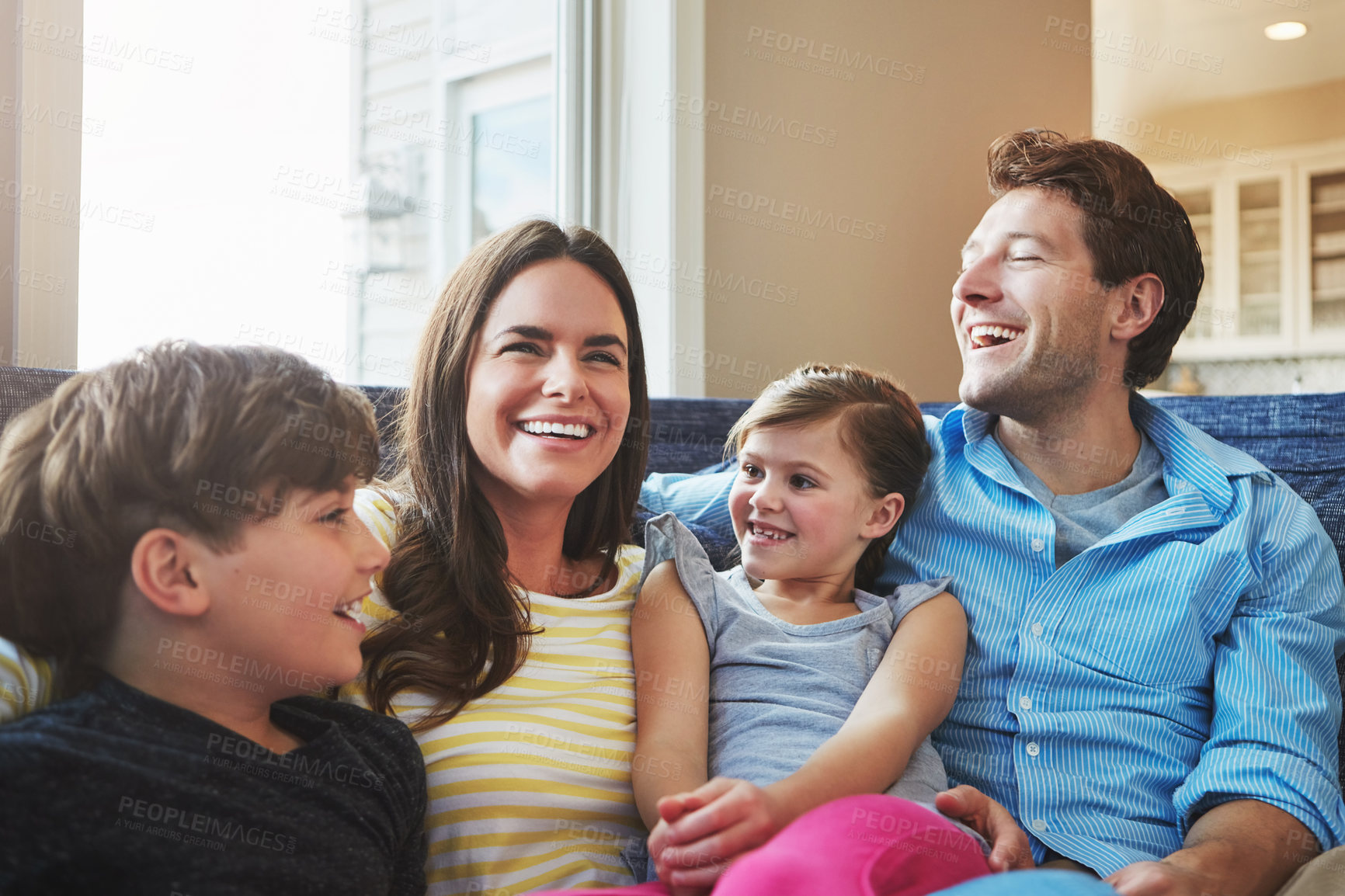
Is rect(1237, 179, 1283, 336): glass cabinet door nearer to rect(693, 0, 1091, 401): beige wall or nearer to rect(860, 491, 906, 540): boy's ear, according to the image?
rect(693, 0, 1091, 401): beige wall

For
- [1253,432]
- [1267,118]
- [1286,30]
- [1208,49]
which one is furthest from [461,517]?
[1267,118]

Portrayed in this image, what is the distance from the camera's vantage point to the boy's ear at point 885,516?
1422 millimetres

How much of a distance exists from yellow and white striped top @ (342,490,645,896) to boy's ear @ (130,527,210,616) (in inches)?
11.2

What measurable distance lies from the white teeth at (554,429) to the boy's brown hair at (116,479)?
34 centimetres

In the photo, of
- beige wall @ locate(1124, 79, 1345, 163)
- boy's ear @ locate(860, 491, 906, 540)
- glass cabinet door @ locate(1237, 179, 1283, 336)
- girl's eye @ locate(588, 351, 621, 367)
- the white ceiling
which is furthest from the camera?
glass cabinet door @ locate(1237, 179, 1283, 336)

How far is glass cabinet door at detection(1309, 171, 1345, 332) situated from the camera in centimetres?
595

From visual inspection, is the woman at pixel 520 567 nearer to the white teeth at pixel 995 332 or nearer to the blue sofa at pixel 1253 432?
the blue sofa at pixel 1253 432

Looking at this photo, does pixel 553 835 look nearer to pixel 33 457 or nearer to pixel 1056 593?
pixel 33 457

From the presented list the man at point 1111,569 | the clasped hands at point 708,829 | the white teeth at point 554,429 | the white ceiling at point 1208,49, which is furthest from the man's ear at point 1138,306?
the white ceiling at point 1208,49

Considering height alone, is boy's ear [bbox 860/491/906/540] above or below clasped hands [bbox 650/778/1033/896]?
above

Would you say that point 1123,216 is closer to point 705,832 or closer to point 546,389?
point 546,389

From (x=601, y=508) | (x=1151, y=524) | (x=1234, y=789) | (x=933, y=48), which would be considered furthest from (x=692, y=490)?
(x=933, y=48)

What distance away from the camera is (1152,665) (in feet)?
4.40

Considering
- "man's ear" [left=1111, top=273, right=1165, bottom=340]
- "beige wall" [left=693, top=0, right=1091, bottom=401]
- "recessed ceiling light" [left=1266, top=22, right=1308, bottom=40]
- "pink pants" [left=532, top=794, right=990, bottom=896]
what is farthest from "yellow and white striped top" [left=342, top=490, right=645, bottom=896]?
"recessed ceiling light" [left=1266, top=22, right=1308, bottom=40]
